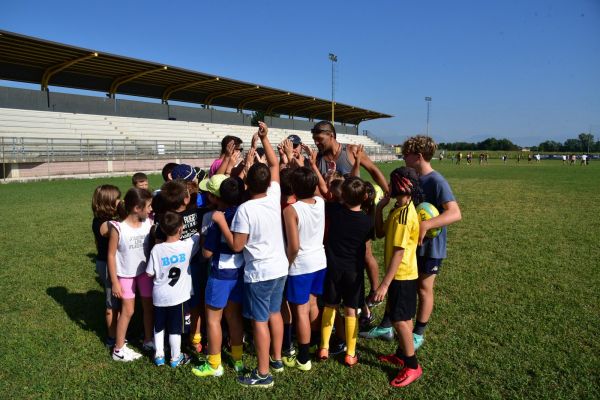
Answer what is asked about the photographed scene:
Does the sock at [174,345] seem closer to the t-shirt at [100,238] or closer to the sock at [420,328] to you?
the t-shirt at [100,238]

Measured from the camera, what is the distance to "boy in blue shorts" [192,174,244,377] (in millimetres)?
3076

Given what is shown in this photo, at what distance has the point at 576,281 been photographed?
5.39 meters

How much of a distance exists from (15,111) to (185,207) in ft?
93.5

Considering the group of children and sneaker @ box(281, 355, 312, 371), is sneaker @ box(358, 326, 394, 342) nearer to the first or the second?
the group of children

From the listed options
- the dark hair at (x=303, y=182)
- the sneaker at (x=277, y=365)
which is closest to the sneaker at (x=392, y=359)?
the sneaker at (x=277, y=365)

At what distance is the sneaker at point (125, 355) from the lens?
3426 millimetres

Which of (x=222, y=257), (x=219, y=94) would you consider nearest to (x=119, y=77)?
(x=219, y=94)

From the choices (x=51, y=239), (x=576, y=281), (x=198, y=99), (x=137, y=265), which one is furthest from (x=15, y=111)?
(x=576, y=281)

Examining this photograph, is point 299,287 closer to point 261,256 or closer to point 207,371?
point 261,256

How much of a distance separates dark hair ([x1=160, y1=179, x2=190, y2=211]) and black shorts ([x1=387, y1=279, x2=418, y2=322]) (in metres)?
1.84

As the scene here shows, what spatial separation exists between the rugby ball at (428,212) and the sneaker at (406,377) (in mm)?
1089

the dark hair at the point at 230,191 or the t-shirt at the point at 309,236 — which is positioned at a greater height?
the dark hair at the point at 230,191

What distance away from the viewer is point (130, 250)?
3.43 meters

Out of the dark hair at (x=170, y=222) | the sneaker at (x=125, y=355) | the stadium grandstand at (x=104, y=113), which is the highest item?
the stadium grandstand at (x=104, y=113)
